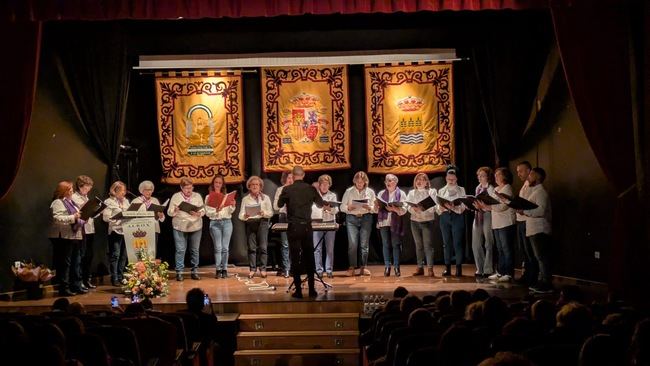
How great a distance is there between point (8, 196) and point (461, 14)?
748 centimetres

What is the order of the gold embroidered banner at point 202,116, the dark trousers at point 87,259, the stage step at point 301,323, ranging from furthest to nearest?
the gold embroidered banner at point 202,116, the dark trousers at point 87,259, the stage step at point 301,323

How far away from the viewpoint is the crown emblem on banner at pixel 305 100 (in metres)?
13.9

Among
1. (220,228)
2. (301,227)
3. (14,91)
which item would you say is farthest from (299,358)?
(14,91)

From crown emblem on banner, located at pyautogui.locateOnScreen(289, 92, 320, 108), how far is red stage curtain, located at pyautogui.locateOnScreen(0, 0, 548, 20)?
4730 mm

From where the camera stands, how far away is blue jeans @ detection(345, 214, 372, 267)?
40.5 ft

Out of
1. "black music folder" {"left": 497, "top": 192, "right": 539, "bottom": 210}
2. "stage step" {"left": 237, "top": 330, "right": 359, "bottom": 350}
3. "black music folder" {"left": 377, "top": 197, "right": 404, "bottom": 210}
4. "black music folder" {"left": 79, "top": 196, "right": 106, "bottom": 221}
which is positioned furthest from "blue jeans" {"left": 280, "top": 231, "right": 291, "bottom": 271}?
"black music folder" {"left": 497, "top": 192, "right": 539, "bottom": 210}

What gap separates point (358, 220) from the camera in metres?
12.4

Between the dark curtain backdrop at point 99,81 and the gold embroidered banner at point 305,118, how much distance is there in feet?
7.86

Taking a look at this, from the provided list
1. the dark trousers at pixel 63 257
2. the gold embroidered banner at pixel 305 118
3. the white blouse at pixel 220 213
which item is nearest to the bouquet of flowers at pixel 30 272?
the dark trousers at pixel 63 257

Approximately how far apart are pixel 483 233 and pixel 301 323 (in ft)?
11.1

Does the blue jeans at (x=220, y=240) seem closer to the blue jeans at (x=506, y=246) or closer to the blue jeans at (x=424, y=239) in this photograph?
the blue jeans at (x=424, y=239)

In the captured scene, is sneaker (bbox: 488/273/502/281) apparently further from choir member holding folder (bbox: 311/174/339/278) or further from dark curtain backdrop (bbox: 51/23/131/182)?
dark curtain backdrop (bbox: 51/23/131/182)

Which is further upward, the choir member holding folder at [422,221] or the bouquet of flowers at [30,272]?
the choir member holding folder at [422,221]

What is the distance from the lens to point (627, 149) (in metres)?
8.93
